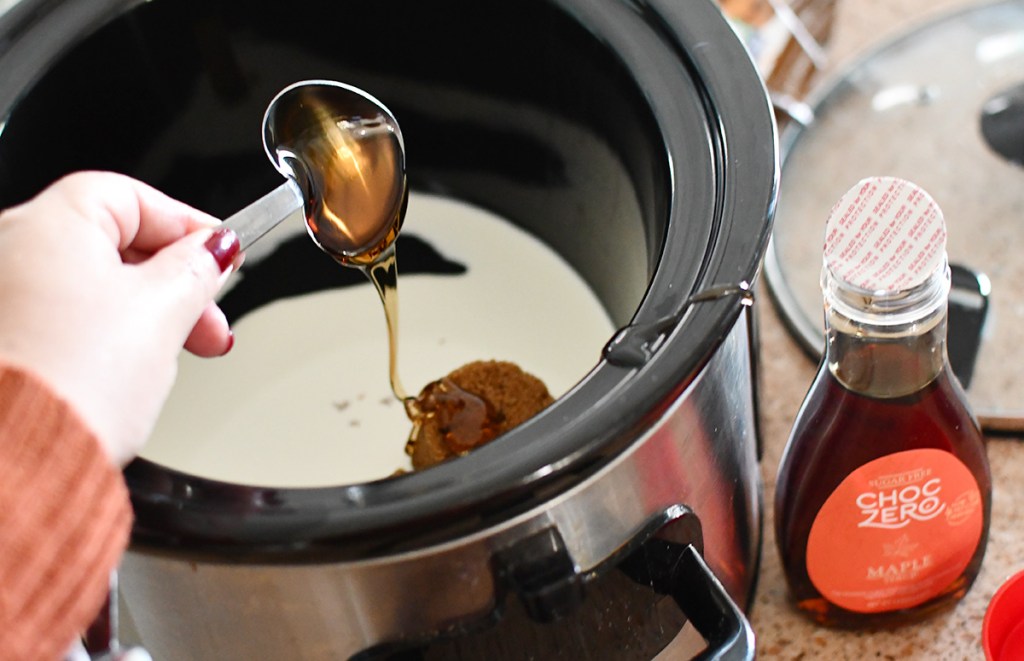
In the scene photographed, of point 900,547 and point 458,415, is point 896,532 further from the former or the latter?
point 458,415

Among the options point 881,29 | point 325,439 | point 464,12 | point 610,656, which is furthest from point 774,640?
point 881,29

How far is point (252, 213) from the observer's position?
51 centimetres

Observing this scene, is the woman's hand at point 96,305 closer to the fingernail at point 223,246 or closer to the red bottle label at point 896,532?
the fingernail at point 223,246

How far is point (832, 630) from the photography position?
0.62 m

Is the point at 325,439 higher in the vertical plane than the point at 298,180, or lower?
lower

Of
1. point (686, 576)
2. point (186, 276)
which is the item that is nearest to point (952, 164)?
point (686, 576)

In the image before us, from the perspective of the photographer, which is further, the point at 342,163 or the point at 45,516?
the point at 342,163

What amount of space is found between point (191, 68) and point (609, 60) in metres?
0.27

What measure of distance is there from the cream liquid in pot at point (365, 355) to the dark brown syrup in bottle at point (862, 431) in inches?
7.1

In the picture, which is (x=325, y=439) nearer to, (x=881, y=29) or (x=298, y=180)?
(x=298, y=180)

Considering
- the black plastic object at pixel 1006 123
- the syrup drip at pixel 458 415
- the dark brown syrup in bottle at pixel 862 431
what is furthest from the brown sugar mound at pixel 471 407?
the black plastic object at pixel 1006 123

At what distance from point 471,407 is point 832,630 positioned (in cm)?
23

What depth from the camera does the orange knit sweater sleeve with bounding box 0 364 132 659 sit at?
1.23ft

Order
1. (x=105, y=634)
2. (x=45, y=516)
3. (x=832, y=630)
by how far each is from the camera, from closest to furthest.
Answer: (x=45, y=516), (x=105, y=634), (x=832, y=630)
